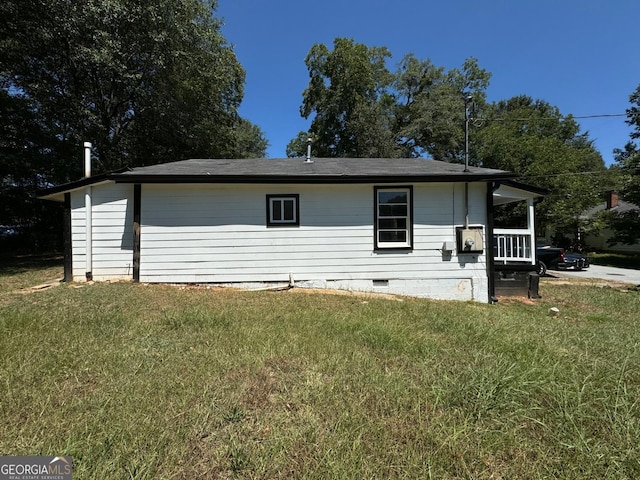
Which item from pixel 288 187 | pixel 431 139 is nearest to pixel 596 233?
pixel 431 139

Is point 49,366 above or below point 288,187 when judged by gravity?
below

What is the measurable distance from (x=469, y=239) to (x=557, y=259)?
9.81 meters

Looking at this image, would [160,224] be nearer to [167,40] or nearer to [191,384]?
[191,384]

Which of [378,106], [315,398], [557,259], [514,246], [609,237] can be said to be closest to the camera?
[315,398]

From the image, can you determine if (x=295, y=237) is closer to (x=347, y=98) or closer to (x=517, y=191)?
(x=517, y=191)

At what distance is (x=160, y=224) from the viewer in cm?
714

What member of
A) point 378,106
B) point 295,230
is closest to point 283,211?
point 295,230

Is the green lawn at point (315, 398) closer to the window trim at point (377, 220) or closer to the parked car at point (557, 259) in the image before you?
the window trim at point (377, 220)

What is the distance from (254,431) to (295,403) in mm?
387

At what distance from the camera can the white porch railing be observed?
8102 mm

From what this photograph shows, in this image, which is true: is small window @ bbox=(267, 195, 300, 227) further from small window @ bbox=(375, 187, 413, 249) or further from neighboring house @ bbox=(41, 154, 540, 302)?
small window @ bbox=(375, 187, 413, 249)

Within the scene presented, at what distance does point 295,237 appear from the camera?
7.35 meters

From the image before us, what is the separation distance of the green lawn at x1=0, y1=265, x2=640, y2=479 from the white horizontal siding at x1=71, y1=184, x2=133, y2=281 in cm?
282

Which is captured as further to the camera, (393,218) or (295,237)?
(393,218)
